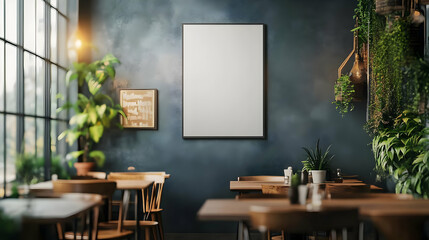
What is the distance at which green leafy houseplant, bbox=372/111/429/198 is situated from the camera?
15.1 feet

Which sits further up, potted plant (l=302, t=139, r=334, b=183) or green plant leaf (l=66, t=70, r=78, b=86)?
green plant leaf (l=66, t=70, r=78, b=86)

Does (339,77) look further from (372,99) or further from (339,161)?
(339,161)

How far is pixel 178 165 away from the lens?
21.9 feet

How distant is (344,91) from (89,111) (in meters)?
3.13

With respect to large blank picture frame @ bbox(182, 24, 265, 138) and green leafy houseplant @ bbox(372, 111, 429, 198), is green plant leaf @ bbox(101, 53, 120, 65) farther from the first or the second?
green leafy houseplant @ bbox(372, 111, 429, 198)

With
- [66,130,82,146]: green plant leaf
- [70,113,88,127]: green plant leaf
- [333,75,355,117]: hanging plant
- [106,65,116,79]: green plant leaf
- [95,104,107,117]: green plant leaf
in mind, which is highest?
[106,65,116,79]: green plant leaf

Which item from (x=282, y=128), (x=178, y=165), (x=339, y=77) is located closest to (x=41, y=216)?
(x=178, y=165)

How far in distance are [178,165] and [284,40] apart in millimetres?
2168

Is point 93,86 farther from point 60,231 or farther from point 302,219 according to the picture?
point 302,219

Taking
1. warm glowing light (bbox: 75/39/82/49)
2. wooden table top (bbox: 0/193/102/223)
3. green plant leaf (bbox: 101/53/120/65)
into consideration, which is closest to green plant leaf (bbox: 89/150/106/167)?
green plant leaf (bbox: 101/53/120/65)

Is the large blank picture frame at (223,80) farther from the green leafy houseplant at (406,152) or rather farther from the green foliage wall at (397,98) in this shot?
the green leafy houseplant at (406,152)

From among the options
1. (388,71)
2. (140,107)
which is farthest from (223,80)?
(388,71)

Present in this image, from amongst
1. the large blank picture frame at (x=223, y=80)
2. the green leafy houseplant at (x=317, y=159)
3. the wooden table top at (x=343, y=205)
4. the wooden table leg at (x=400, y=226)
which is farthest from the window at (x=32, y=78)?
the green leafy houseplant at (x=317, y=159)

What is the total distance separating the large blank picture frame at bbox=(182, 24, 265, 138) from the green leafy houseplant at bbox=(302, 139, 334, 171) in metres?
0.69
